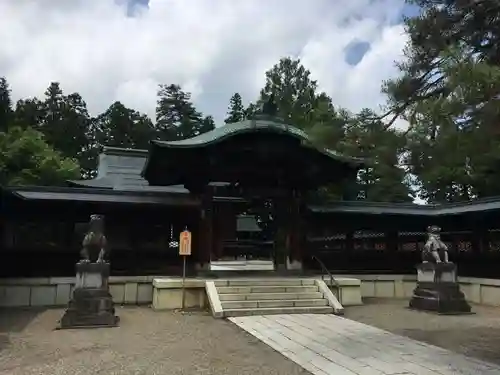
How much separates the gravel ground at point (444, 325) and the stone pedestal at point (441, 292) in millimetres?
340

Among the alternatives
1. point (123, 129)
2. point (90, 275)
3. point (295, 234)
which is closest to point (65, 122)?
point (123, 129)

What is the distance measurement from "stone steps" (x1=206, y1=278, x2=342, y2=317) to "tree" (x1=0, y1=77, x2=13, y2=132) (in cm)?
3587

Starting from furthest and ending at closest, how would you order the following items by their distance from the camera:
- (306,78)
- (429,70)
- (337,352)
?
(306,78) → (337,352) → (429,70)

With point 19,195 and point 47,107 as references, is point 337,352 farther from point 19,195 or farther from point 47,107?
point 47,107

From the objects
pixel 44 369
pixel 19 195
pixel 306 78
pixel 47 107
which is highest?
pixel 47 107

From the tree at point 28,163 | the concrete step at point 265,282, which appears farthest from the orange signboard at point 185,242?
the tree at point 28,163

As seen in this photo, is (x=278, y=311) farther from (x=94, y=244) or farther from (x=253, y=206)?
(x=253, y=206)

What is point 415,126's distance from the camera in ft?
21.0

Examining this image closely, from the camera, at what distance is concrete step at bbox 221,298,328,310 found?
11172 millimetres

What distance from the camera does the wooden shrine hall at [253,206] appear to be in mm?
13016

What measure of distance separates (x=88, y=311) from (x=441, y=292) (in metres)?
8.11

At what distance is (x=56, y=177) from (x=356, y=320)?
23.2 meters

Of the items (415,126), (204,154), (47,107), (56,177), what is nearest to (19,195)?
(204,154)

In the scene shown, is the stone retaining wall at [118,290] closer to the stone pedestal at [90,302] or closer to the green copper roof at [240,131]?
the stone pedestal at [90,302]
